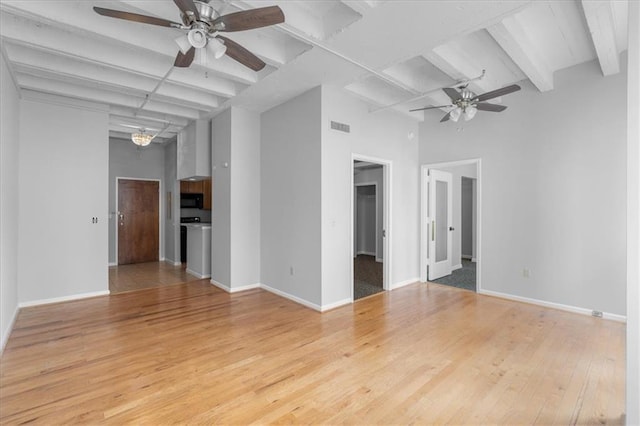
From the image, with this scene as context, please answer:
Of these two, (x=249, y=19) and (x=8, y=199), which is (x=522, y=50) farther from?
(x=8, y=199)

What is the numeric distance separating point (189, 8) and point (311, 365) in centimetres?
283

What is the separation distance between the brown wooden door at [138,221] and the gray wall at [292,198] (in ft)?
13.8

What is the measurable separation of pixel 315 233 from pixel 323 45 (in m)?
2.25

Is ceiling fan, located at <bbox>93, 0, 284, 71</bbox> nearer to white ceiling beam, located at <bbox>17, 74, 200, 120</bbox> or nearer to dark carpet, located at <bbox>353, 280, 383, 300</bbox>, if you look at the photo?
white ceiling beam, located at <bbox>17, 74, 200, 120</bbox>

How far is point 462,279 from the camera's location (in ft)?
19.3

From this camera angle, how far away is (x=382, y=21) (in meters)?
2.66

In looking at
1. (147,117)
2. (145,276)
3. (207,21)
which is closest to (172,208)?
(145,276)

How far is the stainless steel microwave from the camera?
800cm

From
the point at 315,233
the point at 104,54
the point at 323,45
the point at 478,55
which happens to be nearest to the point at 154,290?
the point at 315,233

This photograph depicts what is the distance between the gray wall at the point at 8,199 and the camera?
121 inches

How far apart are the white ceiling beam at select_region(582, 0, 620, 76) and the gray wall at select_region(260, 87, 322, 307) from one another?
2759 millimetres

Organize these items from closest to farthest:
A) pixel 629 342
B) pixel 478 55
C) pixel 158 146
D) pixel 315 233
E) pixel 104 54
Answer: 1. pixel 629 342
2. pixel 104 54
3. pixel 478 55
4. pixel 315 233
5. pixel 158 146

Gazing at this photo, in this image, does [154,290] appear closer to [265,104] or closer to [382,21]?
[265,104]

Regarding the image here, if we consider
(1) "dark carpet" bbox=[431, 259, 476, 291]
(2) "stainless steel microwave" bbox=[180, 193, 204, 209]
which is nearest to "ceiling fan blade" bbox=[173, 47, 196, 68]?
(1) "dark carpet" bbox=[431, 259, 476, 291]
